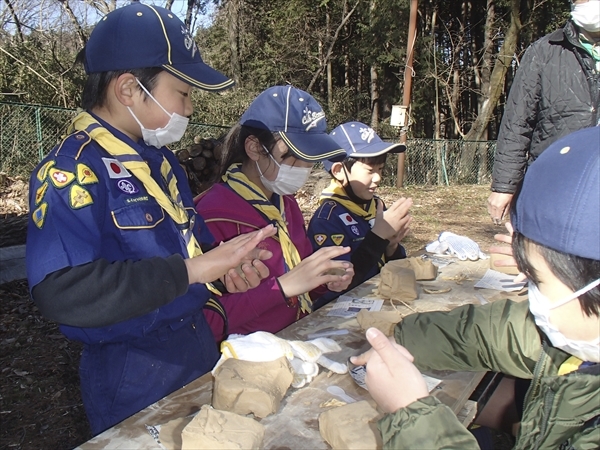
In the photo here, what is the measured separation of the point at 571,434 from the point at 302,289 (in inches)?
42.2

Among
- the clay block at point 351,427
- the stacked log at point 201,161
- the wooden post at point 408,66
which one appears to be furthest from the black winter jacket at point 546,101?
the wooden post at point 408,66

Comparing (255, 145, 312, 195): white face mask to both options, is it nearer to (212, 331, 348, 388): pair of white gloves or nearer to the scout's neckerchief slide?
the scout's neckerchief slide

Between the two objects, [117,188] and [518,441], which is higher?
[117,188]

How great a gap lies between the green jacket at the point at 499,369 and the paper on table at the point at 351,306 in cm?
37

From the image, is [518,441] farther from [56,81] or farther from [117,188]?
[56,81]

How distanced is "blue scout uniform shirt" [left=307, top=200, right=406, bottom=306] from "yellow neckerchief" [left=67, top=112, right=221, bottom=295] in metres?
1.41

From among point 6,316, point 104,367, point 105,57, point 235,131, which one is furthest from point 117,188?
point 6,316

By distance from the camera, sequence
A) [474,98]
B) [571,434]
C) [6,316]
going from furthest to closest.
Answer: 1. [474,98]
2. [6,316]
3. [571,434]

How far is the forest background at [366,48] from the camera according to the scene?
15478 millimetres

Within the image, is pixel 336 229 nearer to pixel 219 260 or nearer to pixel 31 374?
pixel 219 260

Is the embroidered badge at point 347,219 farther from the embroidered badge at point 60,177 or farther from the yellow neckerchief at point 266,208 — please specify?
the embroidered badge at point 60,177

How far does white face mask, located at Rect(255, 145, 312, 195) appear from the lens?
2.52 m

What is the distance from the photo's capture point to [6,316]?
14.6ft

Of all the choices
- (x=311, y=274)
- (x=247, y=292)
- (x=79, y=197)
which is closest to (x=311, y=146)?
(x=311, y=274)
